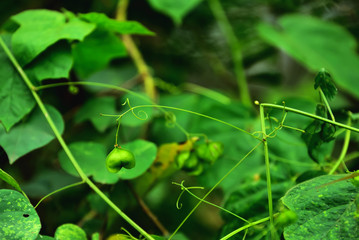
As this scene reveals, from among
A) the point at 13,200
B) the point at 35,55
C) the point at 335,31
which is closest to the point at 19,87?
the point at 35,55

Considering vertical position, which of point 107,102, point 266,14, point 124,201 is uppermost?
point 266,14

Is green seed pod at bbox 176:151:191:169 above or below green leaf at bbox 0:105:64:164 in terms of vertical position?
below

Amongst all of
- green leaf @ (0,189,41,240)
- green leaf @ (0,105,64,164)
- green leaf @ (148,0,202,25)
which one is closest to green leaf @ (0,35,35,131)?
green leaf @ (0,105,64,164)

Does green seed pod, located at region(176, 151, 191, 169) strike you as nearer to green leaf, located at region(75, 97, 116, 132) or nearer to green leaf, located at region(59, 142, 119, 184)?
green leaf, located at region(59, 142, 119, 184)

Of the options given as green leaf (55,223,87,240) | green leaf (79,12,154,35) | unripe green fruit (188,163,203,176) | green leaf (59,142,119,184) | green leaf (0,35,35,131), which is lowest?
green leaf (55,223,87,240)

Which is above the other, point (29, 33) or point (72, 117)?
point (29, 33)

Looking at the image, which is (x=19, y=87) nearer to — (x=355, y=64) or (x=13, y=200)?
(x=13, y=200)

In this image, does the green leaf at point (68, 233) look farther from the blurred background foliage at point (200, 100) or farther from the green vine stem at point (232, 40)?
A: the green vine stem at point (232, 40)
